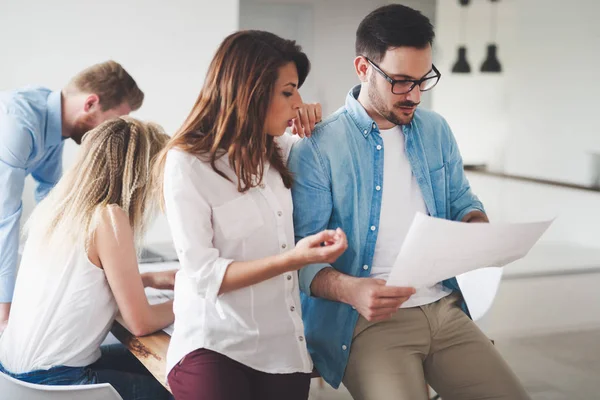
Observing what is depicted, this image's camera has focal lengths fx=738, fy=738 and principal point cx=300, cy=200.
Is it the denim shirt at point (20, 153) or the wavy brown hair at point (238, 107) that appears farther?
the denim shirt at point (20, 153)

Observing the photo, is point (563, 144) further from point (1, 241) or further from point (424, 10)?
point (1, 241)

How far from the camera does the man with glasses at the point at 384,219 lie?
1.75 m

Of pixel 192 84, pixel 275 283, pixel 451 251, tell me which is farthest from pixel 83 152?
pixel 192 84

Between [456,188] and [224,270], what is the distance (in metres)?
0.75

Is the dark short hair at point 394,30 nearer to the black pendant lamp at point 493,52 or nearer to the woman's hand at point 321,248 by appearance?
the woman's hand at point 321,248

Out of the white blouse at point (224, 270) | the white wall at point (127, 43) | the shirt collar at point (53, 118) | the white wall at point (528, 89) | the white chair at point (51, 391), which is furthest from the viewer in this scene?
the white wall at point (528, 89)

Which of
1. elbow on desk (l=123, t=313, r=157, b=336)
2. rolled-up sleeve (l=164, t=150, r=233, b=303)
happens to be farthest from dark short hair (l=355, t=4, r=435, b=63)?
elbow on desk (l=123, t=313, r=157, b=336)

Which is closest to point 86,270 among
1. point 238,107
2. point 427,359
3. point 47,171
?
point 238,107

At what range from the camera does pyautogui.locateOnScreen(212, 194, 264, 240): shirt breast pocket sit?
158 cm

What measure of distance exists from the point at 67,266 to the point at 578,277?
3.73m

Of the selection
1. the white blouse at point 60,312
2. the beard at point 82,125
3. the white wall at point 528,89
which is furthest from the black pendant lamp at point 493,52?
the white blouse at point 60,312

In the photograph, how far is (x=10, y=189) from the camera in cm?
274

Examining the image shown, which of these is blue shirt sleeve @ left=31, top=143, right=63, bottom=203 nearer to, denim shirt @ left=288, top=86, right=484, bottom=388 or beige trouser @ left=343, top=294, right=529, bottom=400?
denim shirt @ left=288, top=86, right=484, bottom=388

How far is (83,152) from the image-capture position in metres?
2.05
